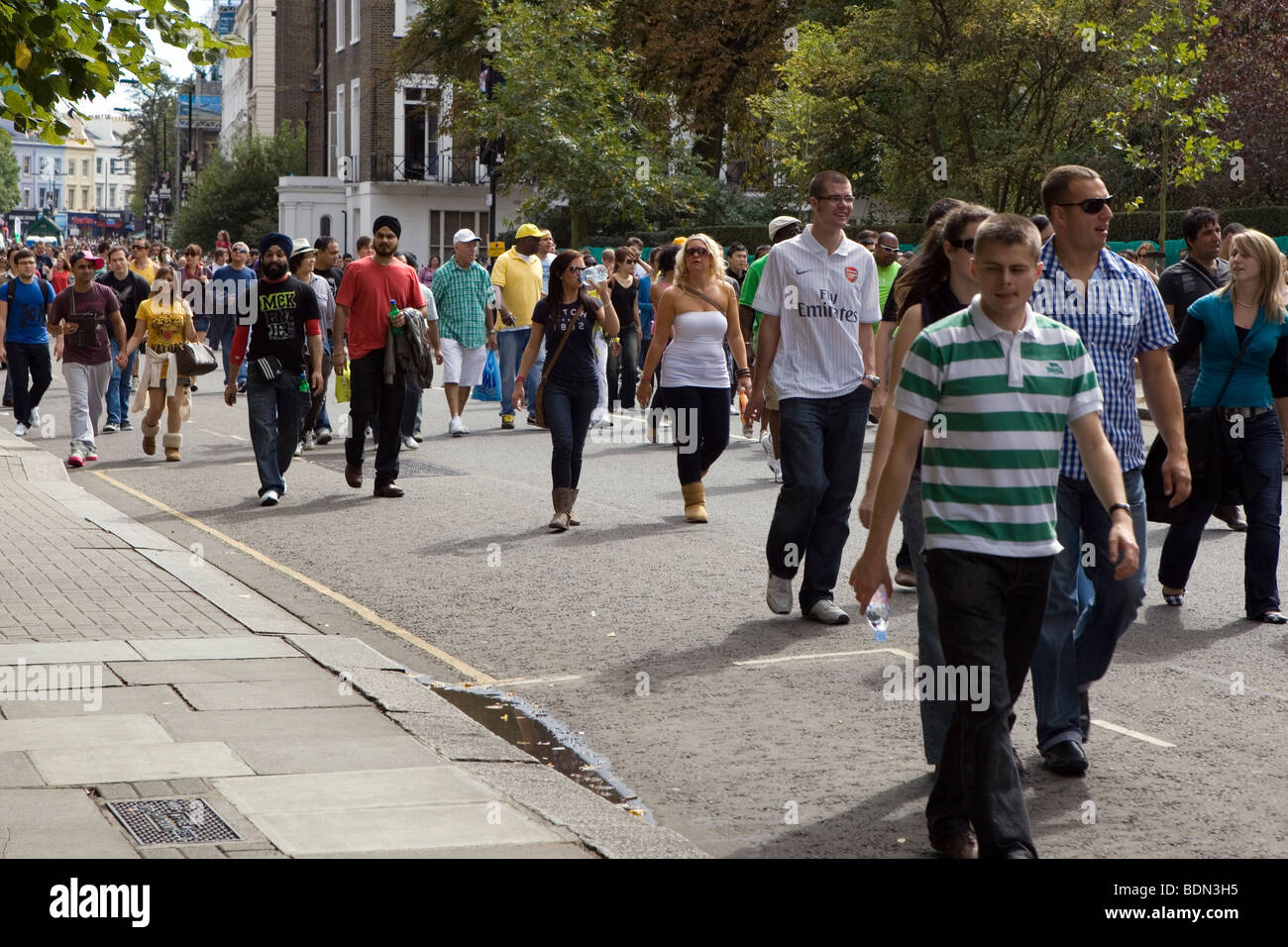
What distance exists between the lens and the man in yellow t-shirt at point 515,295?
57.2 ft

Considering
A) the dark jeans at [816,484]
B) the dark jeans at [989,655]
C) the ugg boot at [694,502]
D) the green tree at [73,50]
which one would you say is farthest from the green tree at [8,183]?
the dark jeans at [989,655]

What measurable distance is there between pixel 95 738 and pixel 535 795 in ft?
5.07

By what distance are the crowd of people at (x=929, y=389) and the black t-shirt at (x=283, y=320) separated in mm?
23

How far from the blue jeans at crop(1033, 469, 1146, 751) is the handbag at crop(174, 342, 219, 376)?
410 inches

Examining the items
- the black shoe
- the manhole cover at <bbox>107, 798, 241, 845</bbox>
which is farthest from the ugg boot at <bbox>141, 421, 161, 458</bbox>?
the black shoe

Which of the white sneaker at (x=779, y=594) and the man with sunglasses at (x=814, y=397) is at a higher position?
the man with sunglasses at (x=814, y=397)

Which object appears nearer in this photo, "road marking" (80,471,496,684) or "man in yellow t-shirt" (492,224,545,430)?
"road marking" (80,471,496,684)

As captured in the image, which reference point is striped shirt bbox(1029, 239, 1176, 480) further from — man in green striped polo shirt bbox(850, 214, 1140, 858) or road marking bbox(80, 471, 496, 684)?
road marking bbox(80, 471, 496, 684)

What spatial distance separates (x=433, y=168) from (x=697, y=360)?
4175 centimetres

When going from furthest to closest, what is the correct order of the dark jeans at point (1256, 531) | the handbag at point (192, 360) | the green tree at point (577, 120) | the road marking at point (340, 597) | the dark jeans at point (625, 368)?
the green tree at point (577, 120)
the dark jeans at point (625, 368)
the handbag at point (192, 360)
the dark jeans at point (1256, 531)
the road marking at point (340, 597)

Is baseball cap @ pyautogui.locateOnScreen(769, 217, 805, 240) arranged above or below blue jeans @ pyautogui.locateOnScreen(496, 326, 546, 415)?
above

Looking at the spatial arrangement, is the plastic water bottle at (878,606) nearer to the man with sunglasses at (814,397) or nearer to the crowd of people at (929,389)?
the crowd of people at (929,389)

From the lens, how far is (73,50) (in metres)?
6.87

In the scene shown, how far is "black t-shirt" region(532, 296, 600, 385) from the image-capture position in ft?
35.6
